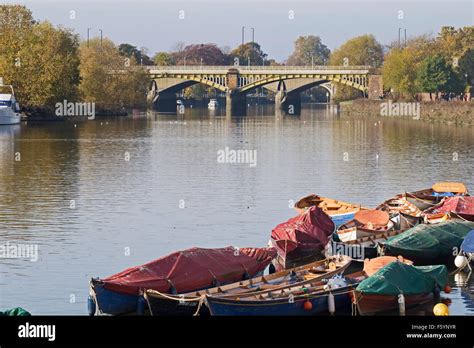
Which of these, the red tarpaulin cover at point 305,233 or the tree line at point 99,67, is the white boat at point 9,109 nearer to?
the tree line at point 99,67

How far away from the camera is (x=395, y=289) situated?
92.1 ft

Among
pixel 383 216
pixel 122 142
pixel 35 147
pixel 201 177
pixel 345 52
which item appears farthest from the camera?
pixel 345 52

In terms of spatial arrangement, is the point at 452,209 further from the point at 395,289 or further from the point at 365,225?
the point at 395,289

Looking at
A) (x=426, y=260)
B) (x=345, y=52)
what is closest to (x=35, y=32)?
(x=345, y=52)

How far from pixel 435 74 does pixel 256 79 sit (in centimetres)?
3959

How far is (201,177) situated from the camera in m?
60.2

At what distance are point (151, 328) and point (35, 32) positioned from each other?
3696 inches

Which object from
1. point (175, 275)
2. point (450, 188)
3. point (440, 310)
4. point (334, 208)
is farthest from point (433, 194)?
point (175, 275)

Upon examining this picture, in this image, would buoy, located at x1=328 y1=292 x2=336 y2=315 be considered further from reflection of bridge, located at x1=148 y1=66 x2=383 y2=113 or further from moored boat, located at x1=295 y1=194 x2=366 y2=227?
reflection of bridge, located at x1=148 y1=66 x2=383 y2=113

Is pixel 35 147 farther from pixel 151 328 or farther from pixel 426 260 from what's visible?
pixel 151 328

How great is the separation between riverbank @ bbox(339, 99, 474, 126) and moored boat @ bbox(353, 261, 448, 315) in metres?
81.6

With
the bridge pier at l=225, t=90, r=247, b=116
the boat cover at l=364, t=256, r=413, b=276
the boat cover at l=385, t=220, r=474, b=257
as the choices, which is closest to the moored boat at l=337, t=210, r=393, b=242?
the boat cover at l=385, t=220, r=474, b=257

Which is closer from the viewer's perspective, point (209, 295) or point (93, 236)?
point (209, 295)

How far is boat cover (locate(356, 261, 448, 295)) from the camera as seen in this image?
27969 mm
